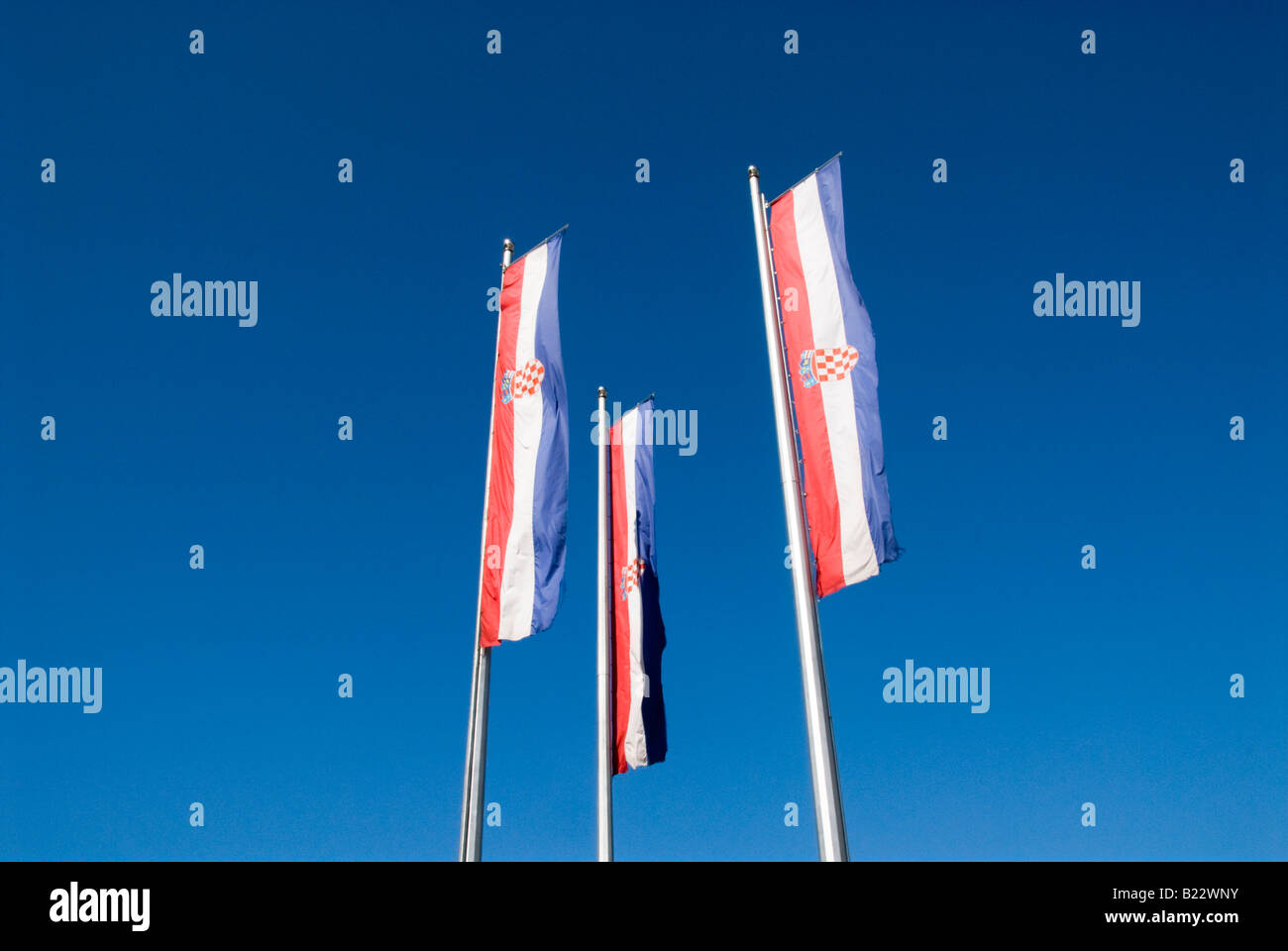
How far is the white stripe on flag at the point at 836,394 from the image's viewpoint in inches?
389

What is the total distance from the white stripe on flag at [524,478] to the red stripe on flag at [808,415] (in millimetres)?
3432

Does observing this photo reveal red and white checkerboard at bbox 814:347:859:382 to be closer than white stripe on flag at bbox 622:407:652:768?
Yes

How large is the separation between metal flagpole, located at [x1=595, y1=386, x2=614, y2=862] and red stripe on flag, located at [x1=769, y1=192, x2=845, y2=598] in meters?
7.13

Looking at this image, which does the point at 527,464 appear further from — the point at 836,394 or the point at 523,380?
the point at 836,394

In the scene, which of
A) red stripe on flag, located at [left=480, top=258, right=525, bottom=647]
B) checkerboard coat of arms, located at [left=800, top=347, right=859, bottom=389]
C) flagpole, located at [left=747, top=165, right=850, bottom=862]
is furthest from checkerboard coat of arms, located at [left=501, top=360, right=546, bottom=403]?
checkerboard coat of arms, located at [left=800, top=347, right=859, bottom=389]

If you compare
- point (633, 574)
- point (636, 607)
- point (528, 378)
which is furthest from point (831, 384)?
point (636, 607)

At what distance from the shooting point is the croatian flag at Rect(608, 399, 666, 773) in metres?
16.0

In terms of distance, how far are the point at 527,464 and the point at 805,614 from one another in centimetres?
444

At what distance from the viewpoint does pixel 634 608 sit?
644 inches

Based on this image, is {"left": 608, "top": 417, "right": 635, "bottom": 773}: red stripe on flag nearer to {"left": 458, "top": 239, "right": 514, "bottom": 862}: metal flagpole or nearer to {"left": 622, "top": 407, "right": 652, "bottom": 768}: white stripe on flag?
{"left": 622, "top": 407, "right": 652, "bottom": 768}: white stripe on flag

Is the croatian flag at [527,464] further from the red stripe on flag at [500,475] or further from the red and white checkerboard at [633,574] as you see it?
the red and white checkerboard at [633,574]

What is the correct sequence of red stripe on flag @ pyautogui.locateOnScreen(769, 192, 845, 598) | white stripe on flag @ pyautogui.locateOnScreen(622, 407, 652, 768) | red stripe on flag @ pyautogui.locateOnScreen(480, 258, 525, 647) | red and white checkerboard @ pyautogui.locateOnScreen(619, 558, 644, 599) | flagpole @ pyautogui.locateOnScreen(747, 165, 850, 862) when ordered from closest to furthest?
flagpole @ pyautogui.locateOnScreen(747, 165, 850, 862)
red stripe on flag @ pyautogui.locateOnScreen(769, 192, 845, 598)
red stripe on flag @ pyautogui.locateOnScreen(480, 258, 525, 647)
white stripe on flag @ pyautogui.locateOnScreen(622, 407, 652, 768)
red and white checkerboard @ pyautogui.locateOnScreen(619, 558, 644, 599)

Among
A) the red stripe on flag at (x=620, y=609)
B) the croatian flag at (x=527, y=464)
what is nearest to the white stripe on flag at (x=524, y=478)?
the croatian flag at (x=527, y=464)
